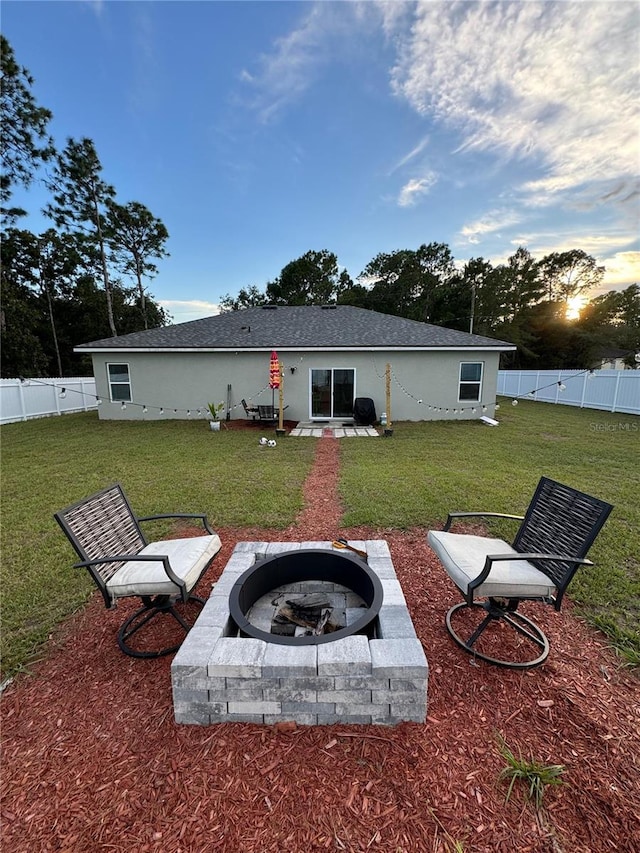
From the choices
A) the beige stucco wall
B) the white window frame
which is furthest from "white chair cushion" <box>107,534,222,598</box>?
the white window frame

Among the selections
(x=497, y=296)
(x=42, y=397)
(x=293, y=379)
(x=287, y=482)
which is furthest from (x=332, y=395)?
(x=497, y=296)

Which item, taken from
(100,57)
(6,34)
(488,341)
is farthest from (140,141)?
(488,341)

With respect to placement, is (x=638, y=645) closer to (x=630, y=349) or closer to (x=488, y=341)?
(x=488, y=341)

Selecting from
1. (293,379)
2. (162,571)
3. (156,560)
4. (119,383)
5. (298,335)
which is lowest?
(162,571)

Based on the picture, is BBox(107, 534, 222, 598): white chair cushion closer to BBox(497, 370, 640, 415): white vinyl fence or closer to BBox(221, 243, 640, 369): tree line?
BBox(497, 370, 640, 415): white vinyl fence

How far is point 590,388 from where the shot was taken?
13945 mm

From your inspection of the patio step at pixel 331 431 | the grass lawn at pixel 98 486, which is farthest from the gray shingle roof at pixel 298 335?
the grass lawn at pixel 98 486

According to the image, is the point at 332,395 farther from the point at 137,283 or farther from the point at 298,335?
the point at 137,283

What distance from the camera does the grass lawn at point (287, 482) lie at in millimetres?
3021

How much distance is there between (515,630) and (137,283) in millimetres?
29023

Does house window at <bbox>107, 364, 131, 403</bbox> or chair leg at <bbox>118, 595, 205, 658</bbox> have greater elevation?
house window at <bbox>107, 364, 131, 403</bbox>

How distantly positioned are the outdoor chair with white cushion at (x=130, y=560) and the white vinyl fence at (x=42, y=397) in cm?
1316

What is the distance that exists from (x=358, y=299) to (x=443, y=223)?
1721cm

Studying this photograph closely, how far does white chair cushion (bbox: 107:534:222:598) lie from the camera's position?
7.55 ft
